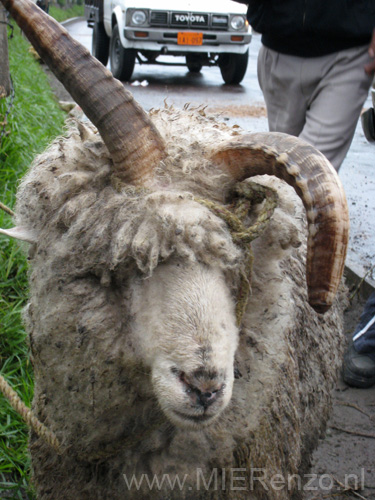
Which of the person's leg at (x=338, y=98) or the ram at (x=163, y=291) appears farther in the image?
the person's leg at (x=338, y=98)

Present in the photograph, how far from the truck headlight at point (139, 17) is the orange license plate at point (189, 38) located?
2.54 feet

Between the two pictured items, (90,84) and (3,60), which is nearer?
(90,84)

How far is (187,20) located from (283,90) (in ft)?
28.7

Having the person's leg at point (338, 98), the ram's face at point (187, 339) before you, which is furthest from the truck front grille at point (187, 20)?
the ram's face at point (187, 339)

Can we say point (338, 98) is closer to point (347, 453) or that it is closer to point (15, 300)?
point (347, 453)

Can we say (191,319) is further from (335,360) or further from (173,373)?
(335,360)

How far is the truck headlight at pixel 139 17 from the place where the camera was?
10648 millimetres

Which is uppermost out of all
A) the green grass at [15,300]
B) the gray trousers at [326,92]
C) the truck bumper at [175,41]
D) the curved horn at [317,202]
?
the curved horn at [317,202]

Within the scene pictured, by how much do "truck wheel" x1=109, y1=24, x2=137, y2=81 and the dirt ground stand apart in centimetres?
884

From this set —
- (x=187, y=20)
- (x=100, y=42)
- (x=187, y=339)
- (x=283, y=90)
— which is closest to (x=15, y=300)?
(x=283, y=90)

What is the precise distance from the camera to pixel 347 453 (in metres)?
3.15

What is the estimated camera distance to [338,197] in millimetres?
1517

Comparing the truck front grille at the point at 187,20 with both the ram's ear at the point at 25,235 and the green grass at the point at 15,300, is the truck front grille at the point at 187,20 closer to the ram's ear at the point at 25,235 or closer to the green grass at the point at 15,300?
the green grass at the point at 15,300

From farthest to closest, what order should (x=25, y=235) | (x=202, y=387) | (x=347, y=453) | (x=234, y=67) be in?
(x=234, y=67) < (x=347, y=453) < (x=25, y=235) < (x=202, y=387)
